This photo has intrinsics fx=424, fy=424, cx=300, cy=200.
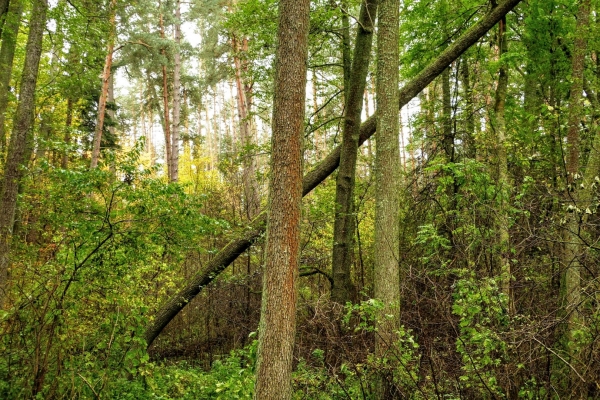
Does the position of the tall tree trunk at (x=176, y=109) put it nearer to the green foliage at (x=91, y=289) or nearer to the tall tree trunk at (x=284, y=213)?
the green foliage at (x=91, y=289)

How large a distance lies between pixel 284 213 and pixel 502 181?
3.65m

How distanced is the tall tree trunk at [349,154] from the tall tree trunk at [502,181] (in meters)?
2.28

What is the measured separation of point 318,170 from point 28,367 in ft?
Answer: 16.4

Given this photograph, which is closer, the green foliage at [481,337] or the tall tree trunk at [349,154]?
the green foliage at [481,337]

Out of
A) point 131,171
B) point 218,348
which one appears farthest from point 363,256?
point 131,171

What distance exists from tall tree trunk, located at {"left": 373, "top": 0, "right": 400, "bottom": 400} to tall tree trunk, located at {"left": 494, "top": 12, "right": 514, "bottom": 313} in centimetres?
130

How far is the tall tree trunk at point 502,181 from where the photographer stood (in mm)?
5523

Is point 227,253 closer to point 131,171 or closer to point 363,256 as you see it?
point 131,171

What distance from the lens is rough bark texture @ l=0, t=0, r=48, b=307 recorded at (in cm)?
818

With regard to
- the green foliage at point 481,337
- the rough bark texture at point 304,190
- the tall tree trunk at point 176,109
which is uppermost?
the tall tree trunk at point 176,109

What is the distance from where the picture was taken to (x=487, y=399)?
14.2ft

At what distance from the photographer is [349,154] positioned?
25.4 ft

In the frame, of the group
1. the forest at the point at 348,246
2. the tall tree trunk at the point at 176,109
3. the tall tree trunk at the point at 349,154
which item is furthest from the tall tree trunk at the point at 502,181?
the tall tree trunk at the point at 176,109

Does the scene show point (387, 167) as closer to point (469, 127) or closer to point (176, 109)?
point (469, 127)
